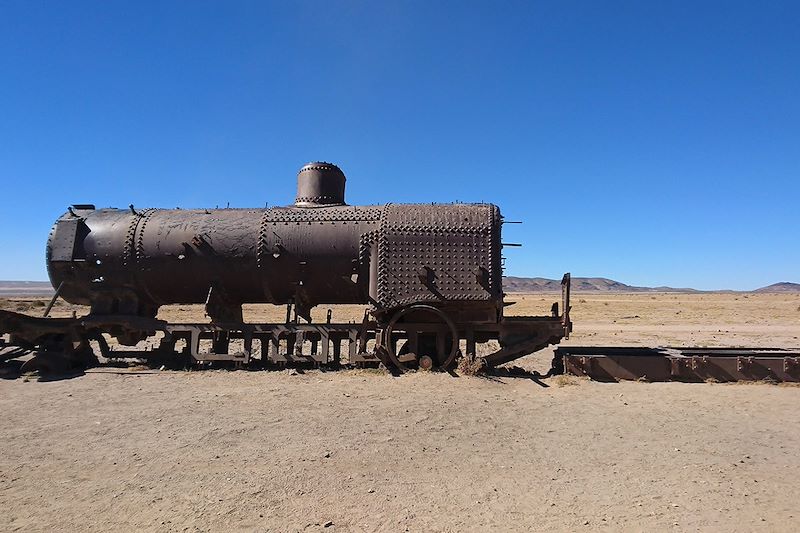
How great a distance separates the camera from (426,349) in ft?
34.0

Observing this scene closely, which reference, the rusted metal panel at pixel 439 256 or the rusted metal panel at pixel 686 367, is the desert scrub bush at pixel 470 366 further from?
the rusted metal panel at pixel 686 367

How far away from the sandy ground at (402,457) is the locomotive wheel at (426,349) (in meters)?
0.94

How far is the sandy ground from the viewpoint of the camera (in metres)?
4.02

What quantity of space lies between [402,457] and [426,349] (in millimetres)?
5056

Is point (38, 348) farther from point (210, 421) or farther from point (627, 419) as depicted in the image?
point (627, 419)

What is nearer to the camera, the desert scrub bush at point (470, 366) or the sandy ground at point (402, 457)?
the sandy ground at point (402, 457)

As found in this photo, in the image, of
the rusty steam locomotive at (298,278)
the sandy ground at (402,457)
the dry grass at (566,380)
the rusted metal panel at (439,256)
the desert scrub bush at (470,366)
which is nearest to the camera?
the sandy ground at (402,457)

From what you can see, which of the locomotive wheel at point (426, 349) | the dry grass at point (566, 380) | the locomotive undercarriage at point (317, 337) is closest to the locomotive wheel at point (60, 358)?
the locomotive undercarriage at point (317, 337)

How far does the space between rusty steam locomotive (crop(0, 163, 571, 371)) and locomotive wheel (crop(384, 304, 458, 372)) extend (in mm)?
28

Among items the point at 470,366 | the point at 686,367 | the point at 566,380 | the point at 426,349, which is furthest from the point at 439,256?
the point at 686,367

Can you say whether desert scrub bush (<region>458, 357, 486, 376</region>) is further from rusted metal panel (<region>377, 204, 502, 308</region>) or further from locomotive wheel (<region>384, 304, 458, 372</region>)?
rusted metal panel (<region>377, 204, 502, 308</region>)

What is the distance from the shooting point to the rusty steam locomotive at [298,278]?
9961 mm

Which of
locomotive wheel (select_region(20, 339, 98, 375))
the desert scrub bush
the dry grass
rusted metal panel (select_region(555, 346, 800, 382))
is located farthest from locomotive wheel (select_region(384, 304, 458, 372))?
locomotive wheel (select_region(20, 339, 98, 375))

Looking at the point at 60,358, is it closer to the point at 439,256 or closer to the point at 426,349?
the point at 426,349
